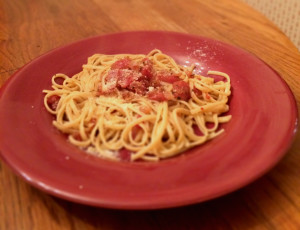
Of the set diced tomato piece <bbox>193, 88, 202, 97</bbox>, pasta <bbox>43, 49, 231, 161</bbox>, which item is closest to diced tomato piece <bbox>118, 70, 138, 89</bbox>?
pasta <bbox>43, 49, 231, 161</bbox>

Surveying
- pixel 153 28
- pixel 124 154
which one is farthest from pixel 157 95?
pixel 153 28

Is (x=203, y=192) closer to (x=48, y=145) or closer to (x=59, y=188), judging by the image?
(x=59, y=188)

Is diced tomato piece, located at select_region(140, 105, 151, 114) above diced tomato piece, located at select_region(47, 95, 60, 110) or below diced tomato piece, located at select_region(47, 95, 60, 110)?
above

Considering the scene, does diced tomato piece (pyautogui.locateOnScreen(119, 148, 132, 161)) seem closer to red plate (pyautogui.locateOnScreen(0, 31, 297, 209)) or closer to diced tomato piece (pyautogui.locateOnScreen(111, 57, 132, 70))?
red plate (pyautogui.locateOnScreen(0, 31, 297, 209))

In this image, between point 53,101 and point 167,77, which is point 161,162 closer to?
point 167,77

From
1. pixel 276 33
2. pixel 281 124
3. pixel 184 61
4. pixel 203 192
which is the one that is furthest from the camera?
pixel 276 33

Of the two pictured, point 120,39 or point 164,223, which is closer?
point 164,223

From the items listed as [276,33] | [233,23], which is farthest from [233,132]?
[233,23]
